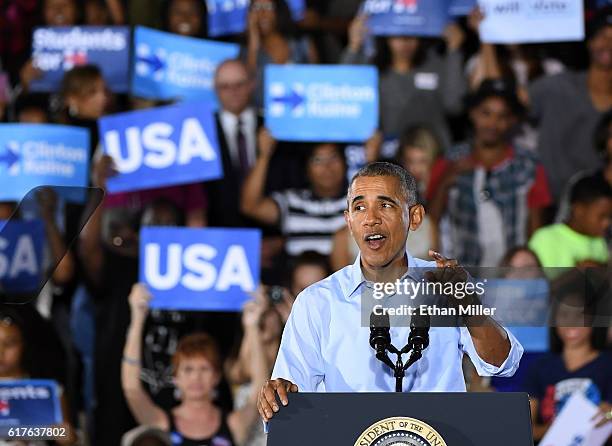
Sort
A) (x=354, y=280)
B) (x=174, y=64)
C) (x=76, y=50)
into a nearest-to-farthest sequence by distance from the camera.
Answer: (x=354, y=280) < (x=174, y=64) < (x=76, y=50)

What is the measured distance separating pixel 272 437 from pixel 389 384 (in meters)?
0.41

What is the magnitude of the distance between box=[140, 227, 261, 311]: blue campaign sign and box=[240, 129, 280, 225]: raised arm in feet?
1.55

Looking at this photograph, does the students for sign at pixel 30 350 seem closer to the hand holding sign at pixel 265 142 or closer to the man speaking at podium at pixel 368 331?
the hand holding sign at pixel 265 142

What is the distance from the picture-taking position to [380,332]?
271cm

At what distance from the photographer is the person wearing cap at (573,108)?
621 centimetres

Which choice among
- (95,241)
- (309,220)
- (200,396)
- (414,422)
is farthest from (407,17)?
(414,422)

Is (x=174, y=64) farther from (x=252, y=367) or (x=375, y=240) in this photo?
(x=375, y=240)

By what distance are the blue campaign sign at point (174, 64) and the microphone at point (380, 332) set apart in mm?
3733

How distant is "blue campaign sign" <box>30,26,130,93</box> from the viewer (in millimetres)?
6312

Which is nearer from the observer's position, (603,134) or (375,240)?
(375,240)

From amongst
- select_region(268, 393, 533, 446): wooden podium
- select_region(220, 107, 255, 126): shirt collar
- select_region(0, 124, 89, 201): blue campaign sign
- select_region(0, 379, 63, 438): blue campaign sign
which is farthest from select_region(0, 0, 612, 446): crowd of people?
select_region(268, 393, 533, 446): wooden podium

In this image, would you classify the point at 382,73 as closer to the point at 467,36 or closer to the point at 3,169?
the point at 467,36

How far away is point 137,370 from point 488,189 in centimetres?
193

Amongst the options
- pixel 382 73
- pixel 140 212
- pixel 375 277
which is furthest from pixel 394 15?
pixel 375 277
